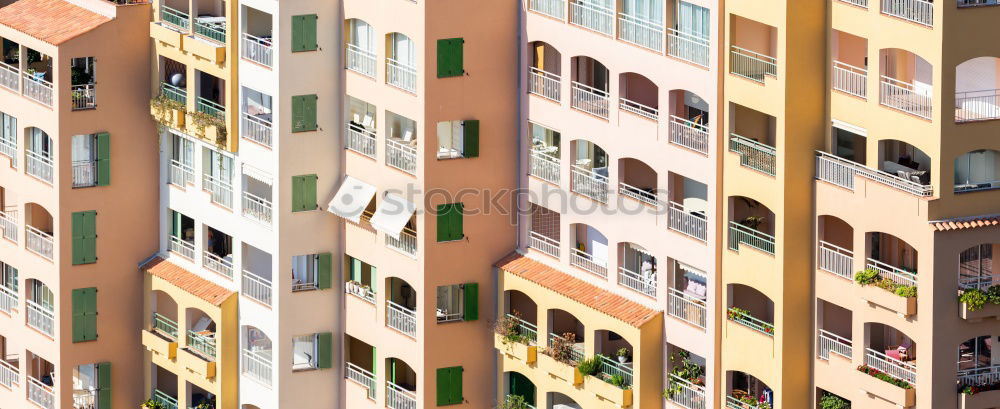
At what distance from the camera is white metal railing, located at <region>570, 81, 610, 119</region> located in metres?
82.8

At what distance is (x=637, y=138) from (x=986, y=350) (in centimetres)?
1186

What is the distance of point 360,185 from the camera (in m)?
88.4

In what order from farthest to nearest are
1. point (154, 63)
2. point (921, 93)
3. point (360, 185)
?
1. point (154, 63)
2. point (360, 185)
3. point (921, 93)

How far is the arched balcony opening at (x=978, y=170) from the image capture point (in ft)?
243

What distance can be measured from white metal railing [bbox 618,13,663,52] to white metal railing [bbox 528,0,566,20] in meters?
2.68

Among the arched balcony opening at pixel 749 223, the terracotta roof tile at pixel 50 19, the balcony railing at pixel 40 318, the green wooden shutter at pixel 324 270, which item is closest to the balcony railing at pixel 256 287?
A: the green wooden shutter at pixel 324 270

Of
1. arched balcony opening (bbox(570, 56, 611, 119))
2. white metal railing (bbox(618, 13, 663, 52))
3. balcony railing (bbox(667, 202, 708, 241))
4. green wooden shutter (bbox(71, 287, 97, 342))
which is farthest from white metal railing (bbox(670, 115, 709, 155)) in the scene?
green wooden shutter (bbox(71, 287, 97, 342))

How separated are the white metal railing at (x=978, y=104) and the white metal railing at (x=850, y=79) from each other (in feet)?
8.09

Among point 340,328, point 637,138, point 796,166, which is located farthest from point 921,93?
point 340,328

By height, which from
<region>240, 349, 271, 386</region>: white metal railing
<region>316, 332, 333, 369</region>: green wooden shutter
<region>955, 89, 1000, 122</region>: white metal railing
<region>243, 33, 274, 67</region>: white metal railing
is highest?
<region>955, 89, 1000, 122</region>: white metal railing

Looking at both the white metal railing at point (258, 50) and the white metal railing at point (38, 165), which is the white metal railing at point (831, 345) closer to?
the white metal railing at point (258, 50)

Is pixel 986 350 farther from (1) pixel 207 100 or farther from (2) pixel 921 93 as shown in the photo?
(1) pixel 207 100

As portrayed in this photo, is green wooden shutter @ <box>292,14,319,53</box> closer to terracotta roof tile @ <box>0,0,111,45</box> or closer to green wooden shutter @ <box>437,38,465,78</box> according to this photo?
green wooden shutter @ <box>437,38,465,78</box>

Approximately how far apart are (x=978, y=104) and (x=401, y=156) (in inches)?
771
